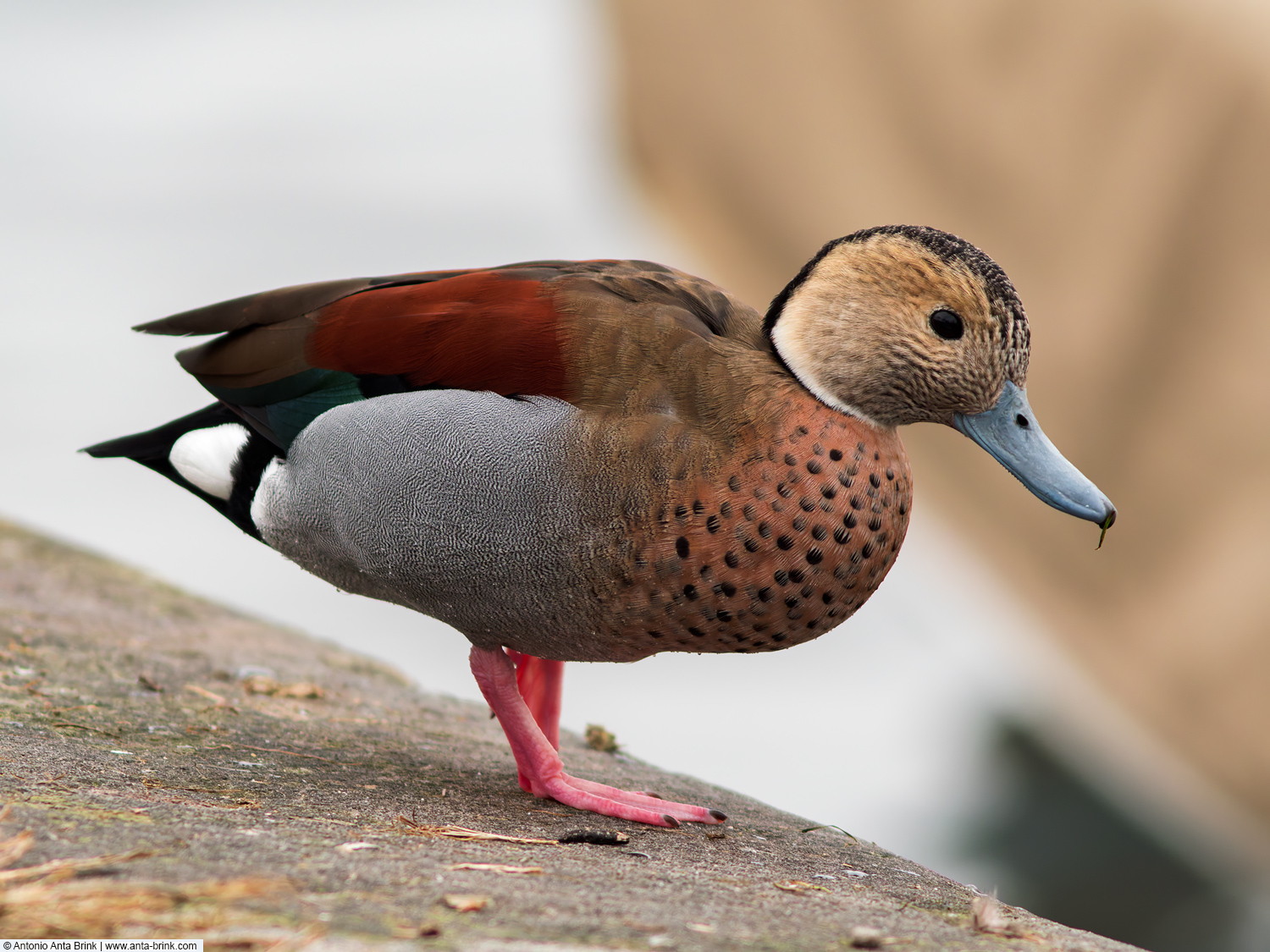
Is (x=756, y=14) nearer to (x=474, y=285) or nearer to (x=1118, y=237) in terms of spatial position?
(x=1118, y=237)

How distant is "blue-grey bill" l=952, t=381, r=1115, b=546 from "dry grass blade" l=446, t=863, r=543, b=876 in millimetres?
1231

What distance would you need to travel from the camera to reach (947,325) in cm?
229

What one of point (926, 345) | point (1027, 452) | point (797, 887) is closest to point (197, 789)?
point (797, 887)

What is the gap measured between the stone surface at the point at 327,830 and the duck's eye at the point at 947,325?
1.05 m

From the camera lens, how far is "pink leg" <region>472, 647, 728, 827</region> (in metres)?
2.50

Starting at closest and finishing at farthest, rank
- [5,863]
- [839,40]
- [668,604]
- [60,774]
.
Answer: [5,863] → [60,774] → [668,604] → [839,40]

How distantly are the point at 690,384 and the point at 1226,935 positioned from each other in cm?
528


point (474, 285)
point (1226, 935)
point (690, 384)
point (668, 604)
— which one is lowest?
point (1226, 935)

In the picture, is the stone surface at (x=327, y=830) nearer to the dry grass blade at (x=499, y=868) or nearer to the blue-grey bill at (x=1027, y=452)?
the dry grass blade at (x=499, y=868)

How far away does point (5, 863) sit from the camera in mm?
1509

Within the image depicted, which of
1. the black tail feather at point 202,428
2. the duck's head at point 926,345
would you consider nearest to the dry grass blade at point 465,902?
the duck's head at point 926,345

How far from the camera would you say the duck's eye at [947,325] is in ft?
7.49

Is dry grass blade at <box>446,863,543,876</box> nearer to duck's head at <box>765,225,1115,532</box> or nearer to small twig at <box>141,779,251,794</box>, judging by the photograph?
small twig at <box>141,779,251,794</box>

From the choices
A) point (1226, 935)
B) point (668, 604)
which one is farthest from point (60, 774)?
point (1226, 935)
